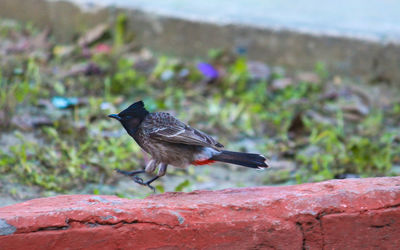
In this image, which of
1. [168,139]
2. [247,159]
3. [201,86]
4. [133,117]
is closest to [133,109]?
[133,117]

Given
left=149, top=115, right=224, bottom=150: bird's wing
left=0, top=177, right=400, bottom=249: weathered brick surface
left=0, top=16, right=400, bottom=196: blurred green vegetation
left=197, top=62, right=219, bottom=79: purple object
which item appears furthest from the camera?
left=197, top=62, right=219, bottom=79: purple object

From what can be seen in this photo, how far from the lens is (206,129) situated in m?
5.23

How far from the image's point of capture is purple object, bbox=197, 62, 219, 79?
6160 mm

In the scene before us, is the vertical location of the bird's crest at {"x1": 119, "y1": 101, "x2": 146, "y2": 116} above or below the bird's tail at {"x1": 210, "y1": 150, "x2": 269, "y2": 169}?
above

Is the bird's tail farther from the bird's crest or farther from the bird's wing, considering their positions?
the bird's crest

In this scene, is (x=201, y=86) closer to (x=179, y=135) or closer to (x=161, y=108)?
(x=161, y=108)

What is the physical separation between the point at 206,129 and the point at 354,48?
6.83ft

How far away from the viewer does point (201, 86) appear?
20.3 ft

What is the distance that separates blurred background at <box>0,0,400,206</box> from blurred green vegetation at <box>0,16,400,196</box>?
1 cm

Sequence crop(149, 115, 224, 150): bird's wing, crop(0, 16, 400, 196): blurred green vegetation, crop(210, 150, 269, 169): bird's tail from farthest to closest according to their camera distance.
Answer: crop(0, 16, 400, 196): blurred green vegetation, crop(149, 115, 224, 150): bird's wing, crop(210, 150, 269, 169): bird's tail

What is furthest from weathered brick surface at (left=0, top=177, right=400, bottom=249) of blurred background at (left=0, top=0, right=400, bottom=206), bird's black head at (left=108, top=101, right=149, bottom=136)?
blurred background at (left=0, top=0, right=400, bottom=206)

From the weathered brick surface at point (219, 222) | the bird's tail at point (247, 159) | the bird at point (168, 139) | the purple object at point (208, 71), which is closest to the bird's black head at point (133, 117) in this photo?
the bird at point (168, 139)

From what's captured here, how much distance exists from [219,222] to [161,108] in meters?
3.10

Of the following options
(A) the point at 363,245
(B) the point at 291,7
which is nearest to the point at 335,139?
(A) the point at 363,245
